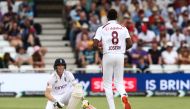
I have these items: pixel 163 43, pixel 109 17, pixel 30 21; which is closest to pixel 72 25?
pixel 30 21

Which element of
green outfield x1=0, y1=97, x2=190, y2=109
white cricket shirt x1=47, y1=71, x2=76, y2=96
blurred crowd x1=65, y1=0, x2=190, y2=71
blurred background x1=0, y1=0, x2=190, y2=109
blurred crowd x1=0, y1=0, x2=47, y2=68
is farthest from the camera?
blurred crowd x1=65, y1=0, x2=190, y2=71

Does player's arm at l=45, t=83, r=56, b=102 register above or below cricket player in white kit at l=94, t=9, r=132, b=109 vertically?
below

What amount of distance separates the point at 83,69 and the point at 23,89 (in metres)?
1.94

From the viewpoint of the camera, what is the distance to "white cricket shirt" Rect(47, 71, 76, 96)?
13.9 metres

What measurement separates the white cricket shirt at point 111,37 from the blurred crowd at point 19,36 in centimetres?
841

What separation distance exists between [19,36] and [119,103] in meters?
6.38

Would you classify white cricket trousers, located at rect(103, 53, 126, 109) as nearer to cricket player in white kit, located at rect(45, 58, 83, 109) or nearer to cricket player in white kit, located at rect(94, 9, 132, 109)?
cricket player in white kit, located at rect(94, 9, 132, 109)

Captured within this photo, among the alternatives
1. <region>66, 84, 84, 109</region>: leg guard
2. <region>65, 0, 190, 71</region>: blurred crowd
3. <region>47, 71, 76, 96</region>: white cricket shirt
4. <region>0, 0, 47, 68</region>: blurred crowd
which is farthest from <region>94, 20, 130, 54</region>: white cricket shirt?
<region>0, 0, 47, 68</region>: blurred crowd

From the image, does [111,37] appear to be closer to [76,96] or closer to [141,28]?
[76,96]

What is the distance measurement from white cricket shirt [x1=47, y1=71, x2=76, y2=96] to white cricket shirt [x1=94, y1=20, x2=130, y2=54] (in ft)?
3.92

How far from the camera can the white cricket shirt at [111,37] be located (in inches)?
578

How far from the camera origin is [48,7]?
27.8m

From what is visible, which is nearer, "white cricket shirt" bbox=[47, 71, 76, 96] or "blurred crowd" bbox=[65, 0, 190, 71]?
"white cricket shirt" bbox=[47, 71, 76, 96]

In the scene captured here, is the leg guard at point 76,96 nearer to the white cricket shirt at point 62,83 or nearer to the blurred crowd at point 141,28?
the white cricket shirt at point 62,83
